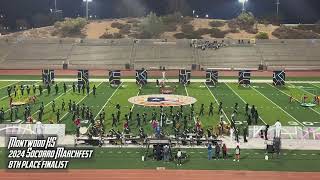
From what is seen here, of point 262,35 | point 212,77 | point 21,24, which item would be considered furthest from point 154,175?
point 21,24

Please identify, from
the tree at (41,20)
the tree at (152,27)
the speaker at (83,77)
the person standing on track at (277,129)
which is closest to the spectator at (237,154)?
the person standing on track at (277,129)

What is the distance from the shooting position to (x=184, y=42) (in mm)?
84625

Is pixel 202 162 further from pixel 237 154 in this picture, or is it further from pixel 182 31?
pixel 182 31

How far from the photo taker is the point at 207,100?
43.8 m

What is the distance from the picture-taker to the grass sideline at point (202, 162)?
24.4 meters

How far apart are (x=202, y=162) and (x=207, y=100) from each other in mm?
19041

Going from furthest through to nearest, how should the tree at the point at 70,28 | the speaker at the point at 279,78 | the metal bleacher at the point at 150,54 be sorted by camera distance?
the tree at the point at 70,28 → the metal bleacher at the point at 150,54 → the speaker at the point at 279,78

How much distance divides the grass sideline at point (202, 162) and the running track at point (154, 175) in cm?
65

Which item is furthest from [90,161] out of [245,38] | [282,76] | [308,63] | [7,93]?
[245,38]

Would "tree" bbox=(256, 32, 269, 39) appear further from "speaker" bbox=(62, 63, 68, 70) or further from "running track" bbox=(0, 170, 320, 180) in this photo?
"running track" bbox=(0, 170, 320, 180)

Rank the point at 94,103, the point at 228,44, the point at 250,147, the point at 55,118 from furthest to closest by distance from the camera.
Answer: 1. the point at 228,44
2. the point at 94,103
3. the point at 55,118
4. the point at 250,147

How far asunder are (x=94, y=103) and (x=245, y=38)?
172 feet

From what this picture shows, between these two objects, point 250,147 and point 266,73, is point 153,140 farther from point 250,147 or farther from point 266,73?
point 266,73

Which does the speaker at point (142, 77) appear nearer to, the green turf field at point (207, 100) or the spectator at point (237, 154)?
the green turf field at point (207, 100)
